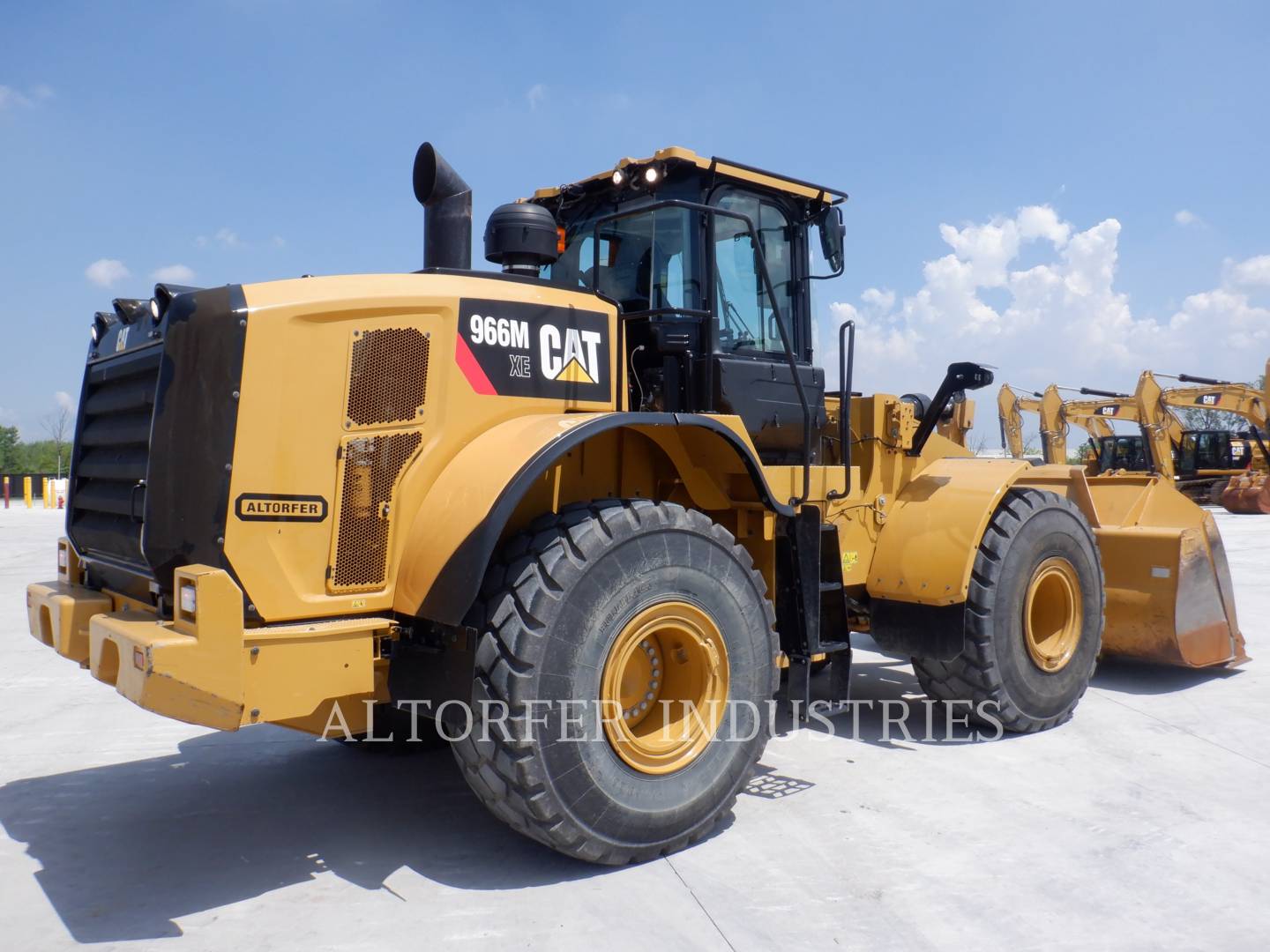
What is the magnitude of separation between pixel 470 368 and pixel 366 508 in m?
0.64

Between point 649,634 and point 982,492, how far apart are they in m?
2.46

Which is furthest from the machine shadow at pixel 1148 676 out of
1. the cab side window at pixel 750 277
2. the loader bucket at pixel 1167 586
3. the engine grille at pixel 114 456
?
the engine grille at pixel 114 456

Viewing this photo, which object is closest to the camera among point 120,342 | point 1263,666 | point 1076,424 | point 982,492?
point 120,342

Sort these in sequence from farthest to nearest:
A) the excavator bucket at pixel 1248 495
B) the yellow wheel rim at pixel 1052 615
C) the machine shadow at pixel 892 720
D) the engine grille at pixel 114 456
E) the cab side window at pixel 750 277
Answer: the excavator bucket at pixel 1248 495, the yellow wheel rim at pixel 1052 615, the machine shadow at pixel 892 720, the cab side window at pixel 750 277, the engine grille at pixel 114 456

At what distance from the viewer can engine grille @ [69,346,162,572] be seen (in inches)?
139

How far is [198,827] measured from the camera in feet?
13.2

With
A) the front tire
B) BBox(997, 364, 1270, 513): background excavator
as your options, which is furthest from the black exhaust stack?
BBox(997, 364, 1270, 513): background excavator

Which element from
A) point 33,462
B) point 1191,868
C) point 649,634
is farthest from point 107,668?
point 33,462

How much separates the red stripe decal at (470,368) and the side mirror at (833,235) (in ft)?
7.69

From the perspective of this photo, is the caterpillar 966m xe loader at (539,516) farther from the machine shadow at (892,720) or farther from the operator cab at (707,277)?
the machine shadow at (892,720)

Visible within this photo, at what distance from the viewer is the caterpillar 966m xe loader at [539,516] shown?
3.19 m

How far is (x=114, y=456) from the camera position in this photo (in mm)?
3820

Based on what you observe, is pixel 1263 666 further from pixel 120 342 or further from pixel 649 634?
pixel 120 342

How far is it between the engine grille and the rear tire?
3.96m
